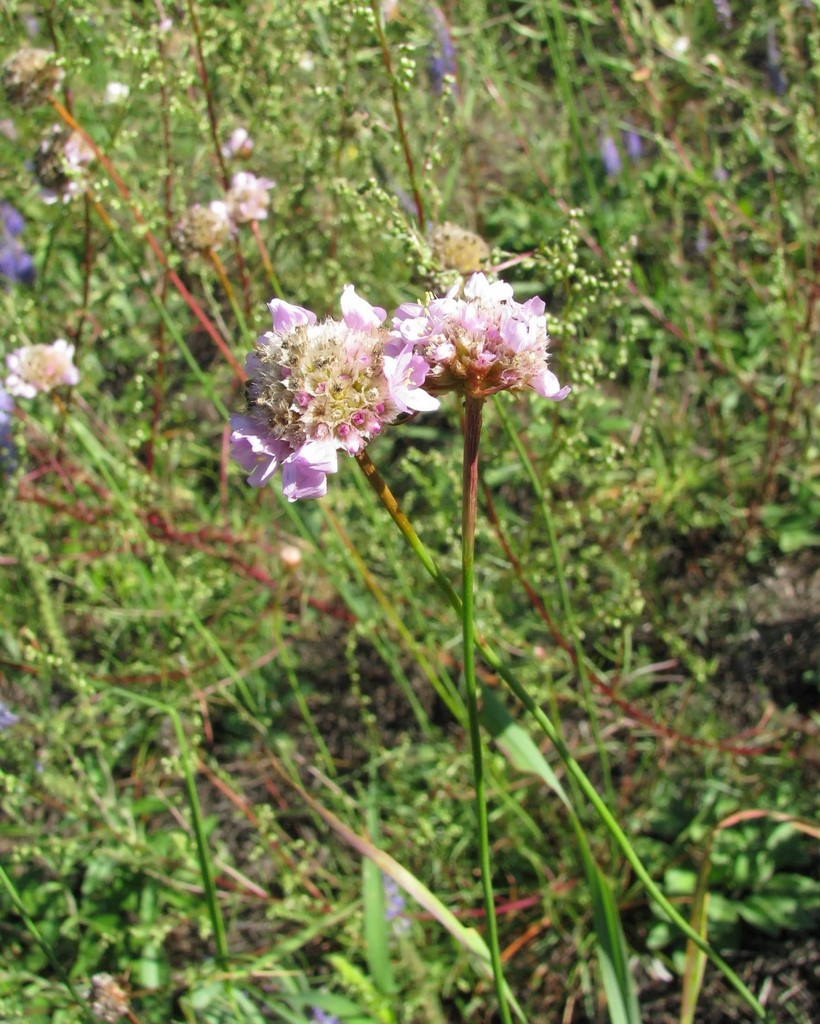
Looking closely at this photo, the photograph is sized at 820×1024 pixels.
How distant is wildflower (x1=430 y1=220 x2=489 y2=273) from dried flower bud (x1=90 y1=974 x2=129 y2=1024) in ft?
4.35

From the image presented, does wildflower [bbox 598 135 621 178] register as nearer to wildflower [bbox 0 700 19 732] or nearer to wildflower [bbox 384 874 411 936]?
wildflower [bbox 384 874 411 936]

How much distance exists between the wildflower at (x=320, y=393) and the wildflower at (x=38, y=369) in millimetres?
1149

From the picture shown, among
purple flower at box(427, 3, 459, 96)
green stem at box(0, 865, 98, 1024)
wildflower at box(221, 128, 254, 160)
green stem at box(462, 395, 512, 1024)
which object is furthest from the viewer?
purple flower at box(427, 3, 459, 96)

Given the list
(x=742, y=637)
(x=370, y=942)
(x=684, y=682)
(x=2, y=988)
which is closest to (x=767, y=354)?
(x=742, y=637)

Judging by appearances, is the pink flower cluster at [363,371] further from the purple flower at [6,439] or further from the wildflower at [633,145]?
the wildflower at [633,145]

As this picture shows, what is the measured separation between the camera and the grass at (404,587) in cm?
181

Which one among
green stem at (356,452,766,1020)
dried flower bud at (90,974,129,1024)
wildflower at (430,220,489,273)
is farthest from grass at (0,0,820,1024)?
green stem at (356,452,766,1020)

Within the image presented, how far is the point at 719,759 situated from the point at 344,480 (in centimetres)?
123

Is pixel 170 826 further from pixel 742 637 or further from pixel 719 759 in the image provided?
pixel 742 637

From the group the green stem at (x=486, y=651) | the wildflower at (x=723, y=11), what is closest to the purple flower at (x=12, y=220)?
the wildflower at (x=723, y=11)

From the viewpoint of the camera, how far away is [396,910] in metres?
1.94

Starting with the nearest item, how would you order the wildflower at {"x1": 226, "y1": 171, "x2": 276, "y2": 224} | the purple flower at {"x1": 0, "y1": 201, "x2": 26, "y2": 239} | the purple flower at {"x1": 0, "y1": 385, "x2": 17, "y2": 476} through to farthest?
the wildflower at {"x1": 226, "y1": 171, "x2": 276, "y2": 224}
the purple flower at {"x1": 0, "y1": 385, "x2": 17, "y2": 476}
the purple flower at {"x1": 0, "y1": 201, "x2": 26, "y2": 239}

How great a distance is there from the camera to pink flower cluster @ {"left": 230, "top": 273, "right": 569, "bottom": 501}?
3.05 ft

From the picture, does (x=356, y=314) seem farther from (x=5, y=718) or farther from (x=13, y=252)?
(x=13, y=252)
